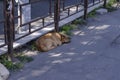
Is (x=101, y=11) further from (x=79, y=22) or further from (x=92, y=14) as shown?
(x=79, y=22)

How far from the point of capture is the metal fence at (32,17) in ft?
18.9

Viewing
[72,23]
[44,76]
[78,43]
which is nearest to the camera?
[44,76]

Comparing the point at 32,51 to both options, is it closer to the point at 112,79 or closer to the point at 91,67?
the point at 91,67

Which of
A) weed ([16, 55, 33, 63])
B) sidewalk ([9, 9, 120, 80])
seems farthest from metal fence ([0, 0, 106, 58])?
sidewalk ([9, 9, 120, 80])

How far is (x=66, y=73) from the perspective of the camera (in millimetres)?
Result: 5613

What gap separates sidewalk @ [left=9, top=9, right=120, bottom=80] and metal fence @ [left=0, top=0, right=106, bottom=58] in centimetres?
56

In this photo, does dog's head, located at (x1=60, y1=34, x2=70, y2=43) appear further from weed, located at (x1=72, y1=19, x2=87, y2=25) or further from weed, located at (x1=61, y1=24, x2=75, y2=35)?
weed, located at (x1=72, y1=19, x2=87, y2=25)

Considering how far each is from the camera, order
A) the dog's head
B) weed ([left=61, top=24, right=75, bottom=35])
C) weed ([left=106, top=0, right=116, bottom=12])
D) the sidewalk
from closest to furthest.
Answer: the sidewalk → the dog's head → weed ([left=61, top=24, right=75, bottom=35]) → weed ([left=106, top=0, right=116, bottom=12])

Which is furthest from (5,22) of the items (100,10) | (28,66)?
(100,10)

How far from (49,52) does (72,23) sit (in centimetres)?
261

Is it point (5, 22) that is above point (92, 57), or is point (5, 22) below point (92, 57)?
above

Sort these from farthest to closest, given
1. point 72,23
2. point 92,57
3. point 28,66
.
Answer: point 72,23 < point 92,57 < point 28,66

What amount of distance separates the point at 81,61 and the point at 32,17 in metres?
2.79

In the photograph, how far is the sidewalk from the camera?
553 centimetres
